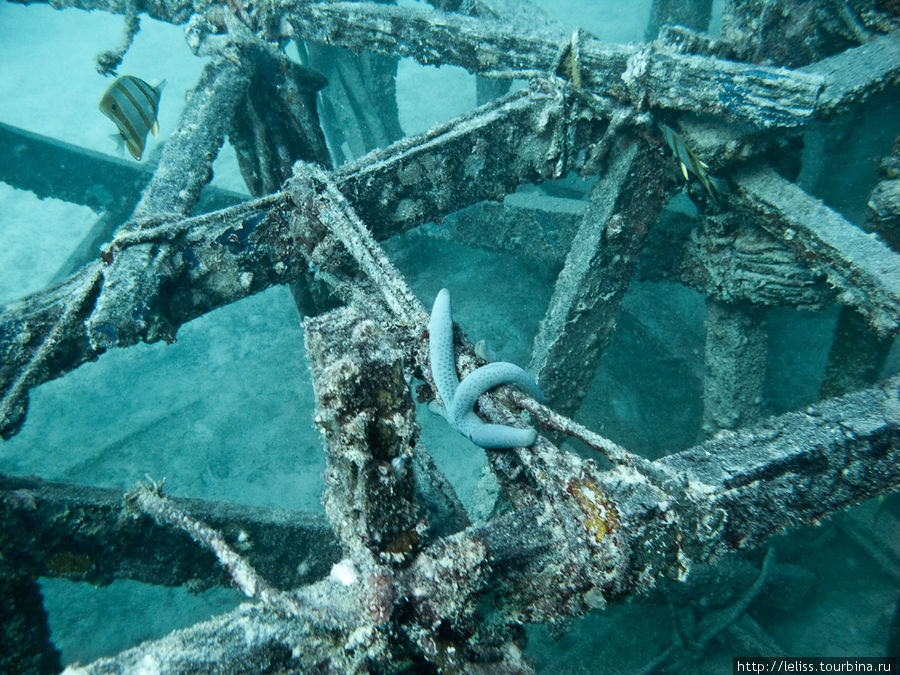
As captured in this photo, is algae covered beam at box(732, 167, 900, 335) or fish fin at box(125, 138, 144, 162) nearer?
algae covered beam at box(732, 167, 900, 335)

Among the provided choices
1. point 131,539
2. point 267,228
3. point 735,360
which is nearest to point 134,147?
point 267,228

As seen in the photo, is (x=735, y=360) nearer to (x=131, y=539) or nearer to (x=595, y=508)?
(x=595, y=508)

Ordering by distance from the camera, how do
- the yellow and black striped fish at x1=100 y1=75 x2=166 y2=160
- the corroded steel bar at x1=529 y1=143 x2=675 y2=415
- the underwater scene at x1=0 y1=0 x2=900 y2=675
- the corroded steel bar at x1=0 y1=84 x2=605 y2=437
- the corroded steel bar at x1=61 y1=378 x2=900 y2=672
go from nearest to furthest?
the corroded steel bar at x1=61 y1=378 x2=900 y2=672 < the underwater scene at x1=0 y1=0 x2=900 y2=675 < the corroded steel bar at x1=0 y1=84 x2=605 y2=437 < the corroded steel bar at x1=529 y1=143 x2=675 y2=415 < the yellow and black striped fish at x1=100 y1=75 x2=166 y2=160

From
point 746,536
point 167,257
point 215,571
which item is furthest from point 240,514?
point 746,536

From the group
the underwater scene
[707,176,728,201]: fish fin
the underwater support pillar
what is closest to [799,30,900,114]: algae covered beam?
the underwater scene

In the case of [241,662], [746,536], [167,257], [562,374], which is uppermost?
[167,257]

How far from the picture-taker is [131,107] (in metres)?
3.38

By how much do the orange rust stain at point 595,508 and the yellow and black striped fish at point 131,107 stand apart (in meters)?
3.87

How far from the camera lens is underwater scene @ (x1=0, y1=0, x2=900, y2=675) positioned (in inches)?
47.1

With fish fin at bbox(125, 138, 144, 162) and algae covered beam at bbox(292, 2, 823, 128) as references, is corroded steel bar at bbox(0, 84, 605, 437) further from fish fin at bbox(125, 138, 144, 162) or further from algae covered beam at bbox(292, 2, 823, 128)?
fish fin at bbox(125, 138, 144, 162)

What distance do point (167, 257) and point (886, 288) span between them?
13.5 ft

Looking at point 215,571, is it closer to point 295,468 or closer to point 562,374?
point 295,468

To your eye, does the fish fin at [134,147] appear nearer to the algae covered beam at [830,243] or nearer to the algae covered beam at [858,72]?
the algae covered beam at [830,243]

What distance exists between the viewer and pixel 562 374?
3.36m
